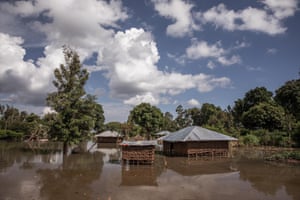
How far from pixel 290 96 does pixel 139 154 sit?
1652 inches

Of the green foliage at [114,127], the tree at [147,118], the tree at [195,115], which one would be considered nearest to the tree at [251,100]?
the tree at [195,115]

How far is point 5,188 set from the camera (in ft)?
40.5

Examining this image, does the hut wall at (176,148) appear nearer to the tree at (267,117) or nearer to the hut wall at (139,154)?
the hut wall at (139,154)

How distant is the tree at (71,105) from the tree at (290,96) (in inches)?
1578

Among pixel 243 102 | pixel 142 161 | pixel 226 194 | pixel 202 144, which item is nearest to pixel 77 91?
pixel 142 161

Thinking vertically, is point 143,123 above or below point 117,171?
above

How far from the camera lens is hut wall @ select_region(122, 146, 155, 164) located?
20.4 meters

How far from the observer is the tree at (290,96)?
157ft

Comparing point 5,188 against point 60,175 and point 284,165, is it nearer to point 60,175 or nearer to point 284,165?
point 60,175

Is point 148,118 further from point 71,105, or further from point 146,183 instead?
point 146,183

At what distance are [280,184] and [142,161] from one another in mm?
10667

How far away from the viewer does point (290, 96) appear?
49438 mm

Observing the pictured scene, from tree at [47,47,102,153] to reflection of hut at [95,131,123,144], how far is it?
1928 cm

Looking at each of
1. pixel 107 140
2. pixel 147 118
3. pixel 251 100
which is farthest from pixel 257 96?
pixel 107 140
